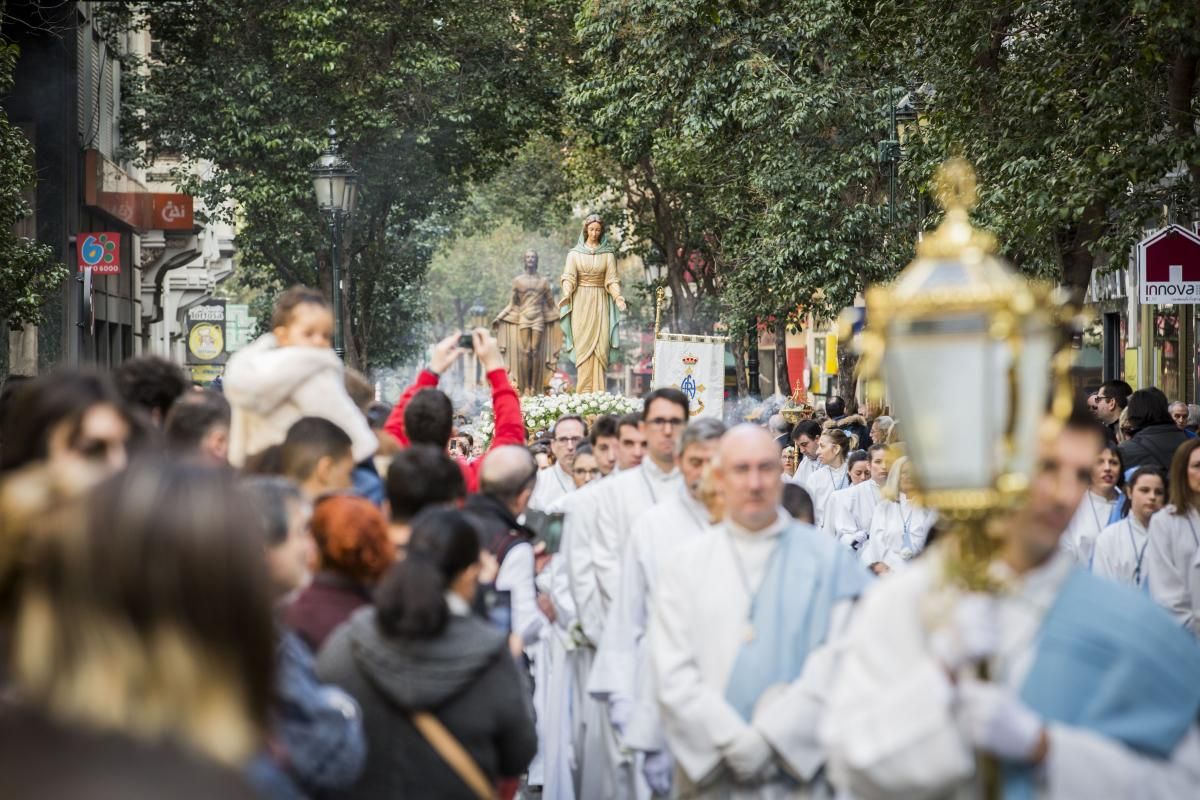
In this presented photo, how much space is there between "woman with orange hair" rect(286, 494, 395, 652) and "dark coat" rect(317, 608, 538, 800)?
276 millimetres

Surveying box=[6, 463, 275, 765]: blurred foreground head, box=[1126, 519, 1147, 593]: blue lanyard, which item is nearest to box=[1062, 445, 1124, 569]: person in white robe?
box=[1126, 519, 1147, 593]: blue lanyard

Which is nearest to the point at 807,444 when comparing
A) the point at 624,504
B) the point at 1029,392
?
the point at 624,504

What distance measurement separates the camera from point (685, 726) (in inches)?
236

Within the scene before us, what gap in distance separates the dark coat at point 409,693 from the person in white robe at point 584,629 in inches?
144

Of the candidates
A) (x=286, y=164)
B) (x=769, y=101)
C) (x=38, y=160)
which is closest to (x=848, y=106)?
(x=769, y=101)

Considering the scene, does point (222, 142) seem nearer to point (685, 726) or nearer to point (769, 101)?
point (769, 101)

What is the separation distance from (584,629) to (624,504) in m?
0.61

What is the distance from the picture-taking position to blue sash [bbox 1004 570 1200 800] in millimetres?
4180

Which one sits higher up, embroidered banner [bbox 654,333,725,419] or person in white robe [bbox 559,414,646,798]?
embroidered banner [bbox 654,333,725,419]

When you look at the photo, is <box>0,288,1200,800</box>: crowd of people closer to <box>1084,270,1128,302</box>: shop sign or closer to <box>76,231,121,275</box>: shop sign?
<box>76,231,121,275</box>: shop sign

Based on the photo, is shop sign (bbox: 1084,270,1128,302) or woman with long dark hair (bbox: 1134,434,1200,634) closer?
woman with long dark hair (bbox: 1134,434,1200,634)

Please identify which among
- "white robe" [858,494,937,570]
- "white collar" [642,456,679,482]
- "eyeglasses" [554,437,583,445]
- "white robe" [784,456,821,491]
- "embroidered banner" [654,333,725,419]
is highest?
"embroidered banner" [654,333,725,419]

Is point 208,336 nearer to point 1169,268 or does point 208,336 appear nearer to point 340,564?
point 1169,268

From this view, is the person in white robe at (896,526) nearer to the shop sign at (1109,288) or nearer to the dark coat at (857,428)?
the dark coat at (857,428)
